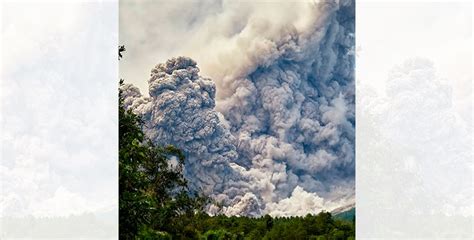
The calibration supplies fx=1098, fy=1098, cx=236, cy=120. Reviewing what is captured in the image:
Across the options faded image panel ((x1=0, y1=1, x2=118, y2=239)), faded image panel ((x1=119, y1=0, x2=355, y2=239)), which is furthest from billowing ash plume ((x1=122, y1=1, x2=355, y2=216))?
faded image panel ((x1=0, y1=1, x2=118, y2=239))

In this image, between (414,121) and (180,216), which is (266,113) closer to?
(180,216)

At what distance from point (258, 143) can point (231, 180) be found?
37 cm

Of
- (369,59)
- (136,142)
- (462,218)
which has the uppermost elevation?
(369,59)

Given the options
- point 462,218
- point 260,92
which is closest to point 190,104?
point 260,92

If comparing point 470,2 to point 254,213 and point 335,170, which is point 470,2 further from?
point 254,213

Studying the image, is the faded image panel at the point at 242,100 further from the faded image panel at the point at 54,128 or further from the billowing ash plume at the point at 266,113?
the faded image panel at the point at 54,128

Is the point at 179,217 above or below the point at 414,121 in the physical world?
below

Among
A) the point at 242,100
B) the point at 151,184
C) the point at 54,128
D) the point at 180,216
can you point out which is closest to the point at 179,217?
the point at 180,216

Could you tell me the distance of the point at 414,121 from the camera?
8578 millimetres

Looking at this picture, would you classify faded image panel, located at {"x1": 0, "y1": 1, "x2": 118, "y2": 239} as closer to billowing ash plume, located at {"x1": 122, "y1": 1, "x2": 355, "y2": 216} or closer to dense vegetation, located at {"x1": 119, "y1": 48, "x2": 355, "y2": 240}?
dense vegetation, located at {"x1": 119, "y1": 48, "x2": 355, "y2": 240}

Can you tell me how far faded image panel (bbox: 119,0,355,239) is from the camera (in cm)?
891

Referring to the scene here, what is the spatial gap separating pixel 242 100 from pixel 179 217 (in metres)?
1.10

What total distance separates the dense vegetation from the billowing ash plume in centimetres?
9

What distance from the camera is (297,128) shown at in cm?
898
